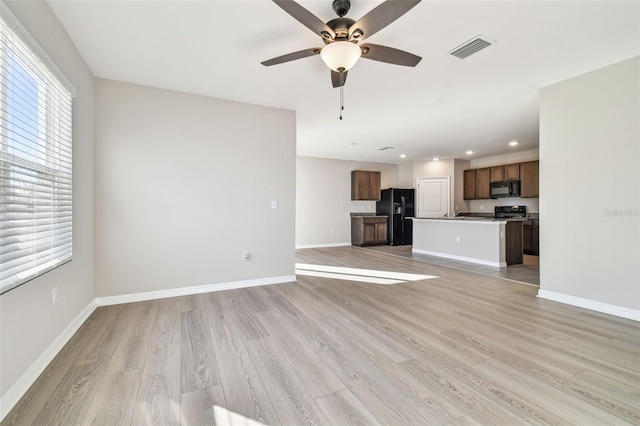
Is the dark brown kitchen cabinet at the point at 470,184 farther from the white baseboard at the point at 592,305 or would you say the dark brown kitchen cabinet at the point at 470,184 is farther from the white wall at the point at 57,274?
the white wall at the point at 57,274

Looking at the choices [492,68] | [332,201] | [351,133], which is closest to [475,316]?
[492,68]

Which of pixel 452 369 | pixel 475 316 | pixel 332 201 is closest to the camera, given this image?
pixel 452 369

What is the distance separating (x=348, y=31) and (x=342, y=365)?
230cm

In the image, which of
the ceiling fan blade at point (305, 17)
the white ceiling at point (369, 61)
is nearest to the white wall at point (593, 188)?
the white ceiling at point (369, 61)

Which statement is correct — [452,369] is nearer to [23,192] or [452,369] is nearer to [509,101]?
[23,192]

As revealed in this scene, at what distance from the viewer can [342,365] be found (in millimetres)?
1882

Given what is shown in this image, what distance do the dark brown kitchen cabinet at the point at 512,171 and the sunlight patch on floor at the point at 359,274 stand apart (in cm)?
420

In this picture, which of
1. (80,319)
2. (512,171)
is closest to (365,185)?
(512,171)

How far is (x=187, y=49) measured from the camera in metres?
2.48

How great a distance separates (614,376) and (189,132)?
14.6ft

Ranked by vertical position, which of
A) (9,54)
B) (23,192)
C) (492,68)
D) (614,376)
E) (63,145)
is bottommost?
(614,376)

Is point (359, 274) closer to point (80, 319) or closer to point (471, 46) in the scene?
point (471, 46)

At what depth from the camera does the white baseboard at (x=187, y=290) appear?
3064 mm

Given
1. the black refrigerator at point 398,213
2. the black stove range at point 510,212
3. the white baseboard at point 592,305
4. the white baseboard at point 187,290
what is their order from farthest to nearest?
the black refrigerator at point 398,213 → the black stove range at point 510,212 → the white baseboard at point 187,290 → the white baseboard at point 592,305
